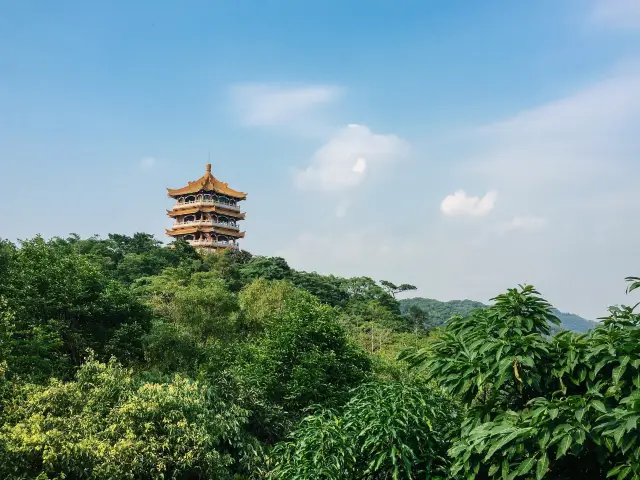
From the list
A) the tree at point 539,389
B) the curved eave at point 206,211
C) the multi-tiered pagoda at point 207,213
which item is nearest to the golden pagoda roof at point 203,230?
the multi-tiered pagoda at point 207,213

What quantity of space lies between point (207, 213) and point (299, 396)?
3636cm

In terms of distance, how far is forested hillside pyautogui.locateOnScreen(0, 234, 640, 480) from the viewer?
4988mm

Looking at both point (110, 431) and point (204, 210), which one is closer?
point (110, 431)

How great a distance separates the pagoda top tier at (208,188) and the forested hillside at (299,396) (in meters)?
31.5

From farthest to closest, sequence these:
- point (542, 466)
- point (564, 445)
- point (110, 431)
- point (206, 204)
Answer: point (206, 204), point (110, 431), point (542, 466), point (564, 445)

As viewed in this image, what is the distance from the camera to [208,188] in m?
44.8

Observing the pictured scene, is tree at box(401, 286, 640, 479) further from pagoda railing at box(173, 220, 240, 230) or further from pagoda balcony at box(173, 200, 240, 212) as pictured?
pagoda balcony at box(173, 200, 240, 212)

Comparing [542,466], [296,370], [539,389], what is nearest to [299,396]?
[296,370]

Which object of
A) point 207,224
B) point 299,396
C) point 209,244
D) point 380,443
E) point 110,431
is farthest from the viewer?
point 207,224

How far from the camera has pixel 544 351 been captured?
534cm

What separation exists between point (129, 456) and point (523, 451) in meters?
5.09

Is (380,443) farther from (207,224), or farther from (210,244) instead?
(207,224)

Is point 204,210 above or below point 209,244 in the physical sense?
above

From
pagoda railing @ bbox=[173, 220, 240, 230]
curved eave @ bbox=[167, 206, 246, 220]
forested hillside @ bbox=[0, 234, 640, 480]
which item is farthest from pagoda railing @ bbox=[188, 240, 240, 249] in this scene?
forested hillside @ bbox=[0, 234, 640, 480]
